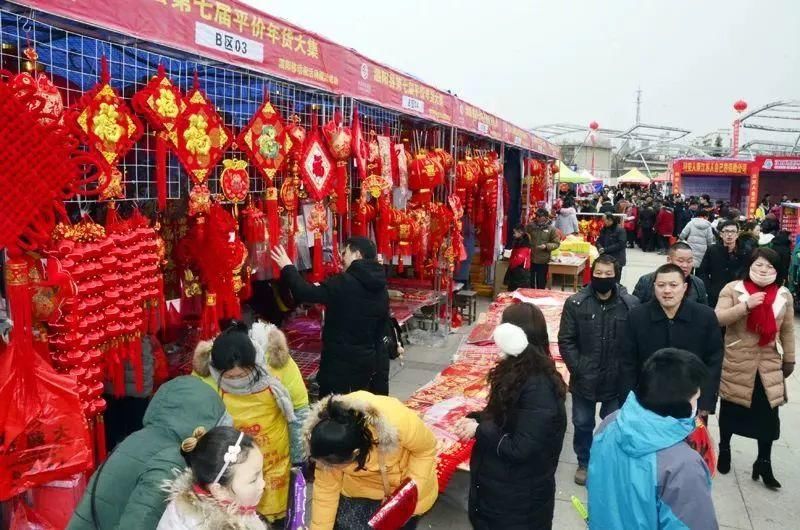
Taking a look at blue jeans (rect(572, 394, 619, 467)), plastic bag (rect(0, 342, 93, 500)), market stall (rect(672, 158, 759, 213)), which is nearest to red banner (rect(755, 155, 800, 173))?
market stall (rect(672, 158, 759, 213))

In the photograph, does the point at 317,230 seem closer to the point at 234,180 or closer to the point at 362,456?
the point at 234,180

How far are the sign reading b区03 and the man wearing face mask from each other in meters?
22.3

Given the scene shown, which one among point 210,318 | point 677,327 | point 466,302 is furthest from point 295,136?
point 466,302

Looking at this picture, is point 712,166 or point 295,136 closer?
point 295,136

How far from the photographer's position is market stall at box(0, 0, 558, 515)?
2.00 m

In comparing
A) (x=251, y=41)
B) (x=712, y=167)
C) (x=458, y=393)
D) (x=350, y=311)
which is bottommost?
(x=458, y=393)

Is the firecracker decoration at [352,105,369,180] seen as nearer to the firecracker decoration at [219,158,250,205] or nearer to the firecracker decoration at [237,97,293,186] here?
the firecracker decoration at [237,97,293,186]

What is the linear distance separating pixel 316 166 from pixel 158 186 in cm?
129

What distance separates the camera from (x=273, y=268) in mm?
3939

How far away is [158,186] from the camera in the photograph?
2666 mm

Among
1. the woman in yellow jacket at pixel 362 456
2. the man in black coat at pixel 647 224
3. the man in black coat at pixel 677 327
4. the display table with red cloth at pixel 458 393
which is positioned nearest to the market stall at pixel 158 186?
the woman in yellow jacket at pixel 362 456

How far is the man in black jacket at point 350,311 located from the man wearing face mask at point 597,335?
3.72 feet

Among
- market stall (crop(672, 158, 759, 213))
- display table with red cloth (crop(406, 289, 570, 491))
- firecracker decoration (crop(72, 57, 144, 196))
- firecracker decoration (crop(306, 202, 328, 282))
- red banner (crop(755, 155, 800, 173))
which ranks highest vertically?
red banner (crop(755, 155, 800, 173))

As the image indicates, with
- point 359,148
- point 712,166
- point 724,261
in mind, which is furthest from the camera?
point 712,166
